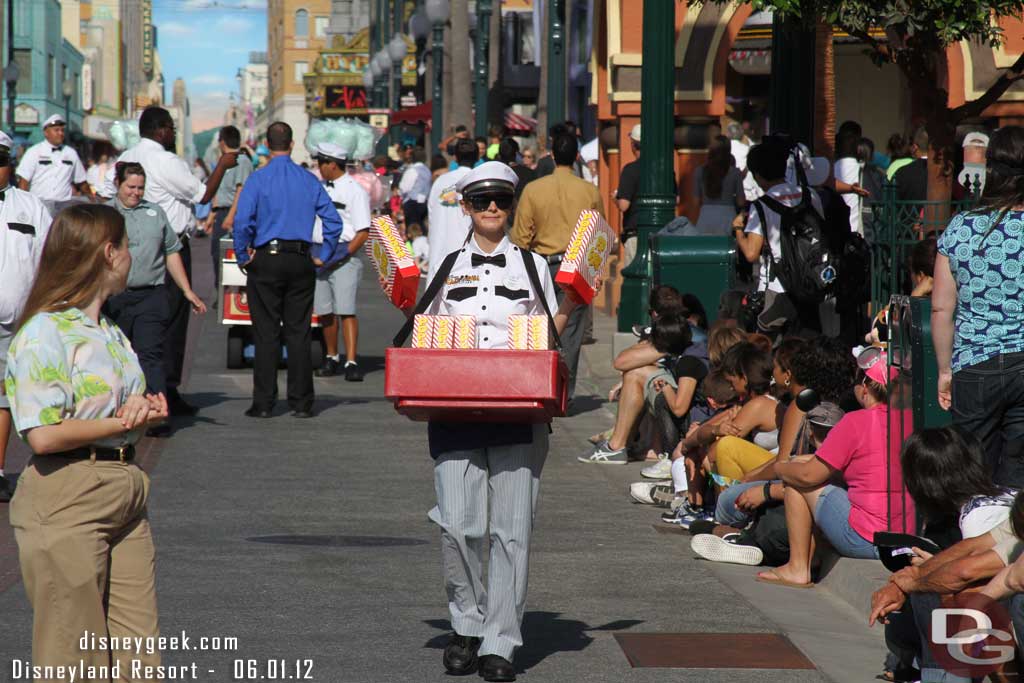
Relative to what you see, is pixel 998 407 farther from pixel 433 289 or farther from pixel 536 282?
pixel 433 289

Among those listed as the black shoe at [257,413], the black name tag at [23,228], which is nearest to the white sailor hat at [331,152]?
the black shoe at [257,413]

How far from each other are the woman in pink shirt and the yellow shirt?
18.4ft

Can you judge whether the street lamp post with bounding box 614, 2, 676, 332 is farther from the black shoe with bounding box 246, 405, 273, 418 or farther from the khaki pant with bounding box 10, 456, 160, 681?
the khaki pant with bounding box 10, 456, 160, 681

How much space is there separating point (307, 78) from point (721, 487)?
95.2 meters

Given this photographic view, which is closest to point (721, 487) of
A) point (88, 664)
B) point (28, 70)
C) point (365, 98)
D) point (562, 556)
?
point (562, 556)

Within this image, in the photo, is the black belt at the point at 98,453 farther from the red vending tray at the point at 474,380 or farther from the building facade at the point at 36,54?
the building facade at the point at 36,54

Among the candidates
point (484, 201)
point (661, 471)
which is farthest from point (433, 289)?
point (661, 471)

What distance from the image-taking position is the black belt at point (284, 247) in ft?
43.4

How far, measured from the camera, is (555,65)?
25859mm

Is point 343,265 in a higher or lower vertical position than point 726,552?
higher

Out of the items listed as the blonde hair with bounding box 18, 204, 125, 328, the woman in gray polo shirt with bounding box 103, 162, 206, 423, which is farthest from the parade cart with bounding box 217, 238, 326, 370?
the blonde hair with bounding box 18, 204, 125, 328

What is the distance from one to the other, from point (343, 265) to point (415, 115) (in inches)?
1183

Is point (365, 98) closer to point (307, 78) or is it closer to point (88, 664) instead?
point (307, 78)

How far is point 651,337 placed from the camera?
1121 cm
